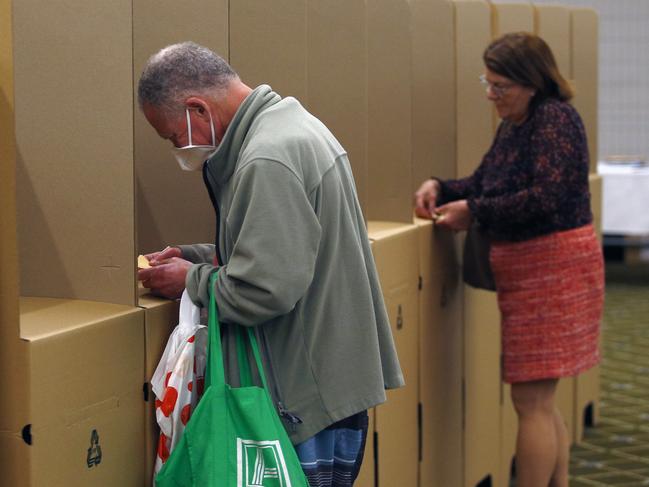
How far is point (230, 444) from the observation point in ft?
6.16

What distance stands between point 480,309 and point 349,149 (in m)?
1.13

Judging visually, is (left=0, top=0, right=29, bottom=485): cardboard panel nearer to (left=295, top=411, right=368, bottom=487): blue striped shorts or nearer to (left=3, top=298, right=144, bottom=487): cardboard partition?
(left=3, top=298, right=144, bottom=487): cardboard partition

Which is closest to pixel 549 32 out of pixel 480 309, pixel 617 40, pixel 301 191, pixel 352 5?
pixel 480 309

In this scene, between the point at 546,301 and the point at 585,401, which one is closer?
the point at 546,301

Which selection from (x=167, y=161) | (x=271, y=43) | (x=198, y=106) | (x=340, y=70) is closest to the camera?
(x=198, y=106)

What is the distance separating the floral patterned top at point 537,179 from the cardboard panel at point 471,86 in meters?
0.39

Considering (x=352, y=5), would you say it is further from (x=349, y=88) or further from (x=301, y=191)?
(x=301, y=191)

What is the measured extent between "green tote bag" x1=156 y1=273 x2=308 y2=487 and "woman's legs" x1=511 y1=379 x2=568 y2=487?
4.92 feet

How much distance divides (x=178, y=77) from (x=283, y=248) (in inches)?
14.3

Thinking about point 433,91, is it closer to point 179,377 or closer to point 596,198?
point 596,198

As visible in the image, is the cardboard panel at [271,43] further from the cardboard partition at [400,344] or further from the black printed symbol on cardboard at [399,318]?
the black printed symbol on cardboard at [399,318]

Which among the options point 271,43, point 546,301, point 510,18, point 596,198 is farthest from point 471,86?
point 271,43

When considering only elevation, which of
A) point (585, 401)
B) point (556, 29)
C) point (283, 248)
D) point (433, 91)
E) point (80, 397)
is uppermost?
point (556, 29)

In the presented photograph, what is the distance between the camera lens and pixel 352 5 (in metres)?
2.86
